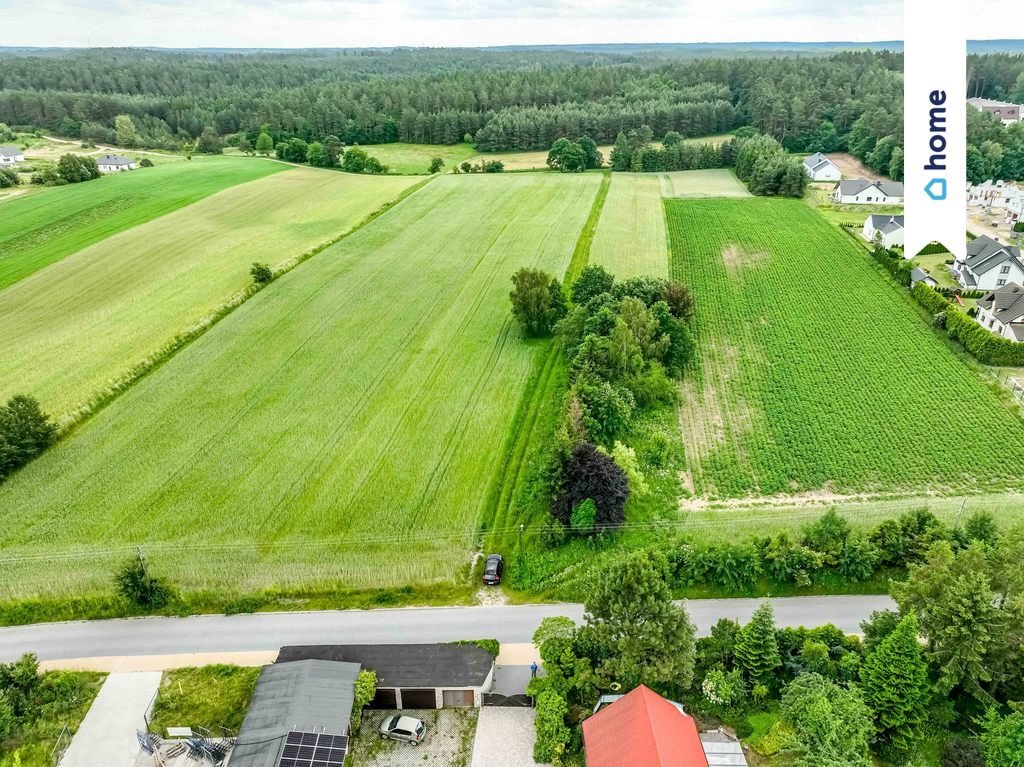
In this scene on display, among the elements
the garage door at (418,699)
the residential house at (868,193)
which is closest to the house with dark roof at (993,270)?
the residential house at (868,193)

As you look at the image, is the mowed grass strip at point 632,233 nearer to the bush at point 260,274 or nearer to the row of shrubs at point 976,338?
the row of shrubs at point 976,338

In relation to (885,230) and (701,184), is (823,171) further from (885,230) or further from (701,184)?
(885,230)

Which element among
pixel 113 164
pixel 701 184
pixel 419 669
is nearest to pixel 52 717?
pixel 419 669

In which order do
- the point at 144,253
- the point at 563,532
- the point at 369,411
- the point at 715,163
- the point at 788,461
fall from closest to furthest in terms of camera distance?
the point at 563,532
the point at 788,461
the point at 369,411
the point at 144,253
the point at 715,163

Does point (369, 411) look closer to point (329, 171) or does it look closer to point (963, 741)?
point (963, 741)

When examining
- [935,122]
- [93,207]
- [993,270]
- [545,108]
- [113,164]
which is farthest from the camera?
[545,108]

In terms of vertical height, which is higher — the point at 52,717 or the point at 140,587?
the point at 140,587

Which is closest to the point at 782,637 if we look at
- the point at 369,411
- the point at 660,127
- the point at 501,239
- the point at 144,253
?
the point at 369,411
